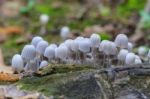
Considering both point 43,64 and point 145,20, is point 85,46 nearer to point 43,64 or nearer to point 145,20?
point 43,64

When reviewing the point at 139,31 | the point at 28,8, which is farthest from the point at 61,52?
the point at 28,8

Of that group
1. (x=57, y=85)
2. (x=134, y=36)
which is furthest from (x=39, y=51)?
(x=134, y=36)

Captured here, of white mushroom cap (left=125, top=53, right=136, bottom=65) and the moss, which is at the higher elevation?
white mushroom cap (left=125, top=53, right=136, bottom=65)

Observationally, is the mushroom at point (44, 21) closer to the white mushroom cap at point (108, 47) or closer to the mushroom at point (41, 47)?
the mushroom at point (41, 47)

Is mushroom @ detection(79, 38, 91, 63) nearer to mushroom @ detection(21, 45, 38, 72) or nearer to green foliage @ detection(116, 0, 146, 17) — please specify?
mushroom @ detection(21, 45, 38, 72)

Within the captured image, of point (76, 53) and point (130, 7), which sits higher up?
point (130, 7)

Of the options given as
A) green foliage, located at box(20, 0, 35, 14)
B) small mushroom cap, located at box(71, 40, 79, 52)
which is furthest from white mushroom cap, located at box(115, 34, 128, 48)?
green foliage, located at box(20, 0, 35, 14)

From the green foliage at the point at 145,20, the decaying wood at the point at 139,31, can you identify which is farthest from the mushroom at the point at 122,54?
the green foliage at the point at 145,20
